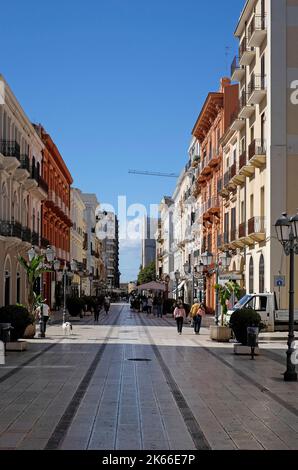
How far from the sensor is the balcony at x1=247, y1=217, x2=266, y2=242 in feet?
106

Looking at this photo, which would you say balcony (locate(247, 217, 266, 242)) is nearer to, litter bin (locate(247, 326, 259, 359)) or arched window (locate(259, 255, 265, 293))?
arched window (locate(259, 255, 265, 293))

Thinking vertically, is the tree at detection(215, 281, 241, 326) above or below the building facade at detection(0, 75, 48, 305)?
below

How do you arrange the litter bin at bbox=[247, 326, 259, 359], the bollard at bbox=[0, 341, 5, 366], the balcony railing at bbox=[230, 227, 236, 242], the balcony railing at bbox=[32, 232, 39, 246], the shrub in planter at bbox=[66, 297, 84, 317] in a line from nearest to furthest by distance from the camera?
the bollard at bbox=[0, 341, 5, 366] → the litter bin at bbox=[247, 326, 259, 359] → the balcony railing at bbox=[230, 227, 236, 242] → the shrub in planter at bbox=[66, 297, 84, 317] → the balcony railing at bbox=[32, 232, 39, 246]

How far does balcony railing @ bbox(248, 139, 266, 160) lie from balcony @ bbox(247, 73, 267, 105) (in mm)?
1863

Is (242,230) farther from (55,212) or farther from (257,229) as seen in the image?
(55,212)

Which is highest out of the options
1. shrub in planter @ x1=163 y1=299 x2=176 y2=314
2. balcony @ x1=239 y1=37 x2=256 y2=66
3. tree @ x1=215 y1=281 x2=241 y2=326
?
balcony @ x1=239 y1=37 x2=256 y2=66

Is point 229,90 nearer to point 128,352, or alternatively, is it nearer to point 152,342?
point 152,342

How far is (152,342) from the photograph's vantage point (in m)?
25.0

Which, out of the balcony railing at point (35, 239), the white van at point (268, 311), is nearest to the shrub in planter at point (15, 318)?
the white van at point (268, 311)

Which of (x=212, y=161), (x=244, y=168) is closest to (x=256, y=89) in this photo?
(x=244, y=168)

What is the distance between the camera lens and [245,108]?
3497 centimetres

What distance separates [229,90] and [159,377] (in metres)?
35.2

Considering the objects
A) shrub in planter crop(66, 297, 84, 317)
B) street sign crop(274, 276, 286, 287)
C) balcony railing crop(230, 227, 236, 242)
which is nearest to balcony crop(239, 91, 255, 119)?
Answer: balcony railing crop(230, 227, 236, 242)

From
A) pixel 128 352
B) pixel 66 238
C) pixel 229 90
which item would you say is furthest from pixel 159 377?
pixel 66 238
